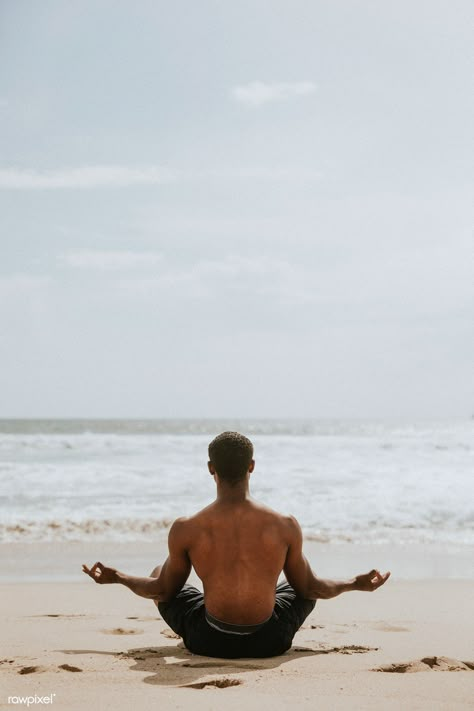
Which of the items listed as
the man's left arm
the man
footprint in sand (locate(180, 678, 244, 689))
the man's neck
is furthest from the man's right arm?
footprint in sand (locate(180, 678, 244, 689))

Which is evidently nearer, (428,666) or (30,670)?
(30,670)

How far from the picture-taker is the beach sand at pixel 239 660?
2984 millimetres

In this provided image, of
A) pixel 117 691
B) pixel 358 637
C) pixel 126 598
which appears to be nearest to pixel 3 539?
pixel 126 598

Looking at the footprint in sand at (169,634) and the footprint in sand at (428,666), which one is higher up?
the footprint in sand at (428,666)

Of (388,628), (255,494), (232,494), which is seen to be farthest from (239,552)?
(255,494)

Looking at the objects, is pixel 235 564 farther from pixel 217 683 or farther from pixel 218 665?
pixel 217 683

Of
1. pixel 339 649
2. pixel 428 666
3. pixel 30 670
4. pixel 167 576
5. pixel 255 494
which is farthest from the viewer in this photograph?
pixel 255 494

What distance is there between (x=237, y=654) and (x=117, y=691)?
817 mm

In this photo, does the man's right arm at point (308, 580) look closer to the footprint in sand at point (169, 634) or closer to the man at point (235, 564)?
the man at point (235, 564)

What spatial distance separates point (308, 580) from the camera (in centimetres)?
393

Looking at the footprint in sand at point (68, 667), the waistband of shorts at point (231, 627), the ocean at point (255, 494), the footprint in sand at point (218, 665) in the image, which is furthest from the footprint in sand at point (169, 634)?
the ocean at point (255, 494)

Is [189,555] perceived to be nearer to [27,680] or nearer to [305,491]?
[27,680]

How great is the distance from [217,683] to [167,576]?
816 mm

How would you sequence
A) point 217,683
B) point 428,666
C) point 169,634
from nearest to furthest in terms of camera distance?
1. point 217,683
2. point 428,666
3. point 169,634
